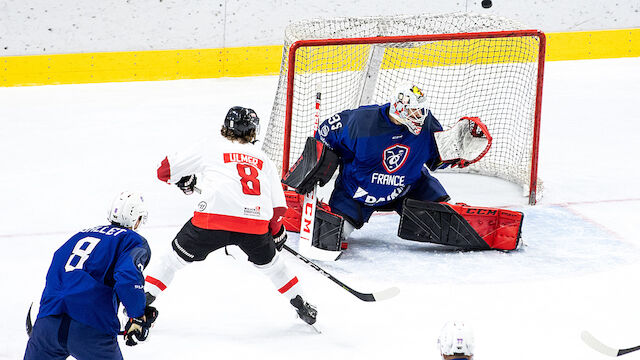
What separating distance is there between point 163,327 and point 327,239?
43.5 inches

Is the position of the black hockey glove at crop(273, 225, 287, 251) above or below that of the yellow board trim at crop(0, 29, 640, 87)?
below

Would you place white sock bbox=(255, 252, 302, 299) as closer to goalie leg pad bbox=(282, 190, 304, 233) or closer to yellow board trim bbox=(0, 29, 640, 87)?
goalie leg pad bbox=(282, 190, 304, 233)

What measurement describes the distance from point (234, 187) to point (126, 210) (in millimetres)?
682

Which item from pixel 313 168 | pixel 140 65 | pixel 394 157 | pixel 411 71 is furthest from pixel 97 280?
pixel 140 65

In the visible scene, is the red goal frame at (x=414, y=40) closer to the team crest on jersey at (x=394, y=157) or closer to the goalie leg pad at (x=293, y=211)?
the goalie leg pad at (x=293, y=211)

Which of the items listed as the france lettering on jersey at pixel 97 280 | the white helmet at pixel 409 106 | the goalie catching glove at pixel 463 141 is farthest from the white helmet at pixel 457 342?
the goalie catching glove at pixel 463 141

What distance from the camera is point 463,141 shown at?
191 inches

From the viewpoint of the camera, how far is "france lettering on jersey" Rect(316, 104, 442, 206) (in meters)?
4.68

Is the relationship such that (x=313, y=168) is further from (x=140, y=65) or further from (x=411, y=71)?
(x=140, y=65)

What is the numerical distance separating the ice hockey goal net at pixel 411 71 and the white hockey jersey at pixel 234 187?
1469mm

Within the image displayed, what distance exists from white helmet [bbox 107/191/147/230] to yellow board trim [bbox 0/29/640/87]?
5519mm

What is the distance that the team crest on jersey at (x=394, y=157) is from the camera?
185 inches

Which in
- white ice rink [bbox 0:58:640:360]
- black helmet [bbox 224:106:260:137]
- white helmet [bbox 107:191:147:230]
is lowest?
white ice rink [bbox 0:58:640:360]

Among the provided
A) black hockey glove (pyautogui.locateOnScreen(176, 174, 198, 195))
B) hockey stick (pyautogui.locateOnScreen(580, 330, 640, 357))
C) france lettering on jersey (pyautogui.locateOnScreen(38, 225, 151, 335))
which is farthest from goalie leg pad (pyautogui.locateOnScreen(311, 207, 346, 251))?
france lettering on jersey (pyautogui.locateOnScreen(38, 225, 151, 335))
